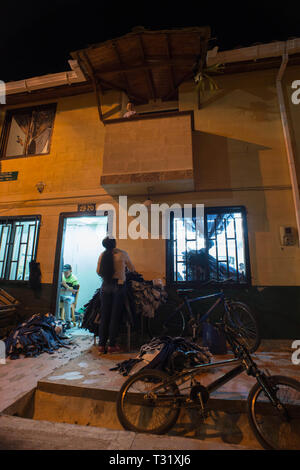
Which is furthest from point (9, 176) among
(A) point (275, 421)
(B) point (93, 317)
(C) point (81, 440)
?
(A) point (275, 421)

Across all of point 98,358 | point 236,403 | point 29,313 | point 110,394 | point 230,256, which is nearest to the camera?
point 236,403

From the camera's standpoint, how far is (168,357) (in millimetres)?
3102

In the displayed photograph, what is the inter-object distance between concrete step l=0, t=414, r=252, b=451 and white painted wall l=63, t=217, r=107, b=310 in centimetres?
653

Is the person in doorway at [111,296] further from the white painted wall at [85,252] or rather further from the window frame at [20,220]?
the white painted wall at [85,252]

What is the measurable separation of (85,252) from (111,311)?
16.7ft

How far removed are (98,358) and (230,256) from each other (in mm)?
3611

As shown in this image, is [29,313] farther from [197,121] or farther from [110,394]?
[197,121]

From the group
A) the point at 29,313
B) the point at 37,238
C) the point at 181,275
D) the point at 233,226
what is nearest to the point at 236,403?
the point at 181,275

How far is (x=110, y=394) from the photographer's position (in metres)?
2.91

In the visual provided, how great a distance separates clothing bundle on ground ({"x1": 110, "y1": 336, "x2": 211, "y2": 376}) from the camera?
3036 millimetres

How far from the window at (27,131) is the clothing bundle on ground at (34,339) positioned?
5211 millimetres

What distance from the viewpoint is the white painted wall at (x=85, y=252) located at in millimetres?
8938

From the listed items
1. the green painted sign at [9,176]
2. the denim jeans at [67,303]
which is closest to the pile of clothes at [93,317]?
the denim jeans at [67,303]

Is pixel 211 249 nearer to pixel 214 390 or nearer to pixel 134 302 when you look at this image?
pixel 134 302
